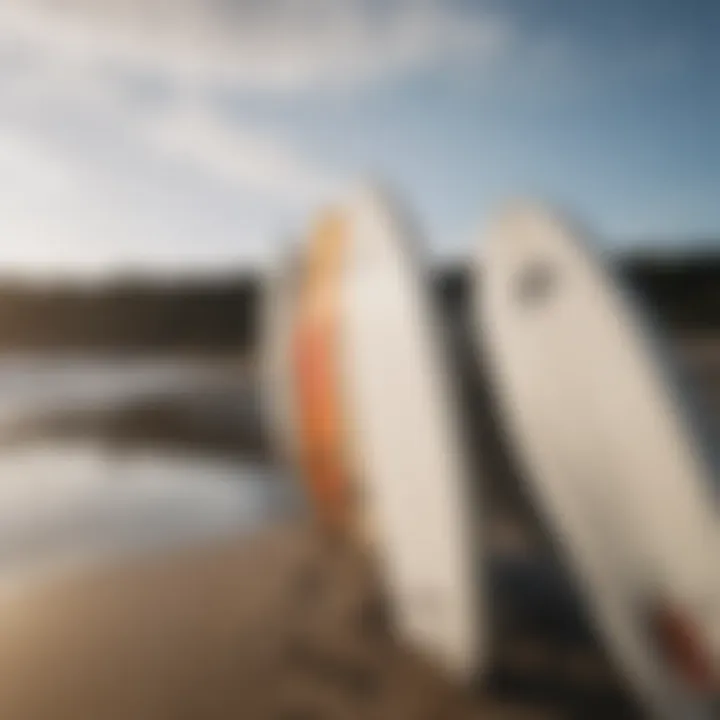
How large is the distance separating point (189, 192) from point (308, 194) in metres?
0.13

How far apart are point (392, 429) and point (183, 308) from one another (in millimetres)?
428

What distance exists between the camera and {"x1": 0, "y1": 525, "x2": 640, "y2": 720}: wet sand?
2.97ft

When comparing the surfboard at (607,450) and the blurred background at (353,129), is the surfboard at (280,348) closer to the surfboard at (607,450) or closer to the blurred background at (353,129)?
the blurred background at (353,129)

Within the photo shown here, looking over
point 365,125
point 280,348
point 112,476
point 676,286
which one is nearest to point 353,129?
point 365,125

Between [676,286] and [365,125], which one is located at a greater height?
[365,125]

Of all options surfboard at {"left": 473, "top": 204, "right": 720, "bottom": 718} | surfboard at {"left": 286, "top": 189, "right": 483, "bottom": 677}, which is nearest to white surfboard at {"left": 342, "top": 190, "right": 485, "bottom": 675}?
surfboard at {"left": 286, "top": 189, "right": 483, "bottom": 677}

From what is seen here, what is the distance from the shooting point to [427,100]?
1164 millimetres

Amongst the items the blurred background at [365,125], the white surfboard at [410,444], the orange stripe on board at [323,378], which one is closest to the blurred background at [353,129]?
the blurred background at [365,125]

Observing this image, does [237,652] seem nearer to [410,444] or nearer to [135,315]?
[410,444]

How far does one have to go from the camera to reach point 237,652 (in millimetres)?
979

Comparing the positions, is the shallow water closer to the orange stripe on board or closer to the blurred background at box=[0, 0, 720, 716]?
the blurred background at box=[0, 0, 720, 716]

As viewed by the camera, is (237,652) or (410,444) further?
(237,652)

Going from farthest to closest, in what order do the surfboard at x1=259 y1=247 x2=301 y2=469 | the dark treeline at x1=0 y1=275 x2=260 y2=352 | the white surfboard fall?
the dark treeline at x1=0 y1=275 x2=260 y2=352 < the surfboard at x1=259 y1=247 x2=301 y2=469 < the white surfboard

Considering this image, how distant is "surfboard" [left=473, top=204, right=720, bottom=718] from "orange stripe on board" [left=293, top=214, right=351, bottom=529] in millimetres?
141
